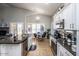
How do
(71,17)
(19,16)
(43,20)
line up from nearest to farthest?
(71,17) < (43,20) < (19,16)

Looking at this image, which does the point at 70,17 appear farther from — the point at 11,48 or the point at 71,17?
the point at 11,48

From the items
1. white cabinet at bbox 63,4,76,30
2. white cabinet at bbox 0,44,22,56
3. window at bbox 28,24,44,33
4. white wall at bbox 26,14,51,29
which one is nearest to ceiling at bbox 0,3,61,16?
white wall at bbox 26,14,51,29

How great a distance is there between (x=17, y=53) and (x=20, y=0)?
1.71m

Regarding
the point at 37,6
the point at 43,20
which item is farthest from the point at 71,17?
the point at 43,20

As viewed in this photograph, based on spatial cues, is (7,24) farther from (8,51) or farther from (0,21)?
(8,51)

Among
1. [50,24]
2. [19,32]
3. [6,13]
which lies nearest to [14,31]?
[19,32]

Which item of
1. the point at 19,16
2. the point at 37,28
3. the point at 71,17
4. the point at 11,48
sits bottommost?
the point at 11,48

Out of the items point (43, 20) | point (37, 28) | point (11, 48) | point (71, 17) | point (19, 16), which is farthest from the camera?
point (19, 16)

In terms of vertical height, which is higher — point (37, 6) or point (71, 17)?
point (37, 6)

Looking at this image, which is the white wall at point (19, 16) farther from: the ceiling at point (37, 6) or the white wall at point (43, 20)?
the ceiling at point (37, 6)

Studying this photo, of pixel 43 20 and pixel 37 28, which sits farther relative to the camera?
pixel 43 20

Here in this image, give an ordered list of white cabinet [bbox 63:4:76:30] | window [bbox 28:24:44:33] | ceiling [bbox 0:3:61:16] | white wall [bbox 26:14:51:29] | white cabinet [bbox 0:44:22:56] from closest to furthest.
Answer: ceiling [bbox 0:3:61:16]
white cabinet [bbox 63:4:76:30]
white cabinet [bbox 0:44:22:56]
window [bbox 28:24:44:33]
white wall [bbox 26:14:51:29]

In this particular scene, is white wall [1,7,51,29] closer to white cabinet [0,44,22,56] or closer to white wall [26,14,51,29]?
white wall [26,14,51,29]

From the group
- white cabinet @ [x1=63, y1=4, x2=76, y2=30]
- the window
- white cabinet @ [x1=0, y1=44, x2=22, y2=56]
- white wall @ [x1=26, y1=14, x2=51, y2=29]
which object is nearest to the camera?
white cabinet @ [x1=63, y1=4, x2=76, y2=30]
